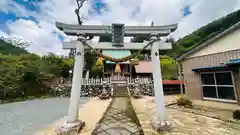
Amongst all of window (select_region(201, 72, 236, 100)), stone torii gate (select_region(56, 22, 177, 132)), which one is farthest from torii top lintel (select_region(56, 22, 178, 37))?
window (select_region(201, 72, 236, 100))

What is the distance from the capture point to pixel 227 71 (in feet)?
18.3

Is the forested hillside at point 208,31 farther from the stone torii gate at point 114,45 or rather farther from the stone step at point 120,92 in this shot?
the stone torii gate at point 114,45

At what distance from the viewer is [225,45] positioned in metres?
5.77

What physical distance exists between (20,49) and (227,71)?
108 ft

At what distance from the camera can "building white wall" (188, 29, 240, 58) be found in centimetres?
539

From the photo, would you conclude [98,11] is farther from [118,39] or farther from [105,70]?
[105,70]

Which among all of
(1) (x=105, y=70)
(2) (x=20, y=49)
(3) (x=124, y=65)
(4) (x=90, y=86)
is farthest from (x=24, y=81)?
(2) (x=20, y=49)

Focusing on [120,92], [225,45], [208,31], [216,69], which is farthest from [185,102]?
[208,31]

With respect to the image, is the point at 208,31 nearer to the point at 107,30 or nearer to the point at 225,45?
the point at 225,45

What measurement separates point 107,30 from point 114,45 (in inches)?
18.6

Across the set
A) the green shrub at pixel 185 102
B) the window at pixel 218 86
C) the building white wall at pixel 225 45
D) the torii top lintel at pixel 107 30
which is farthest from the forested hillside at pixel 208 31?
the torii top lintel at pixel 107 30

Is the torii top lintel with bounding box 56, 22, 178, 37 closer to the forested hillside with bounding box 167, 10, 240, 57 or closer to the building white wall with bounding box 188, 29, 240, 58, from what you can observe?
the building white wall with bounding box 188, 29, 240, 58

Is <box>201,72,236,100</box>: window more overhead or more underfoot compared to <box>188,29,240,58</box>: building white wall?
more underfoot

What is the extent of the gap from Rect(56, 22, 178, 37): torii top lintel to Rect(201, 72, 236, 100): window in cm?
441
